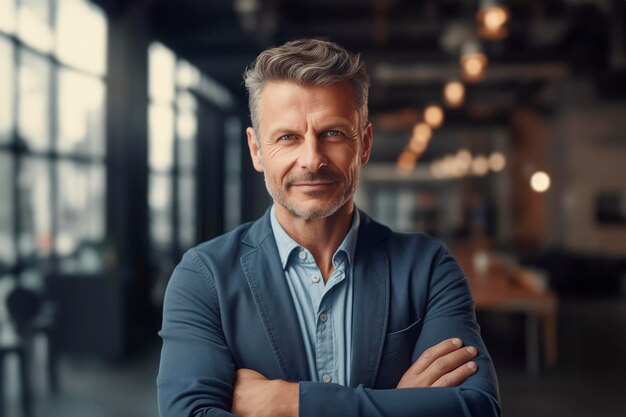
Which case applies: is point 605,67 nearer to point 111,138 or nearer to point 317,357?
point 111,138

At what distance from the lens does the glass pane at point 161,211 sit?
961 cm

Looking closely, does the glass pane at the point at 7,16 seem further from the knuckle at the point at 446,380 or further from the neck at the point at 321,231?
the knuckle at the point at 446,380

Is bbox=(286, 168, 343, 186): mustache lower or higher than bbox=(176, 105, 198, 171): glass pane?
lower

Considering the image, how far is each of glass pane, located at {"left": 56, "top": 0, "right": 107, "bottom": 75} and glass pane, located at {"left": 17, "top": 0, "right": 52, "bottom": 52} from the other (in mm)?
228

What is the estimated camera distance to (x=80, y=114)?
7656 millimetres

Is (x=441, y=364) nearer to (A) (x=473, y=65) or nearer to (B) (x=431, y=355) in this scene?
(B) (x=431, y=355)

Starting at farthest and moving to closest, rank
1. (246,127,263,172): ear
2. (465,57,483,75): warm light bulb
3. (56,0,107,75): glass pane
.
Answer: (56,0,107,75): glass pane < (465,57,483,75): warm light bulb < (246,127,263,172): ear

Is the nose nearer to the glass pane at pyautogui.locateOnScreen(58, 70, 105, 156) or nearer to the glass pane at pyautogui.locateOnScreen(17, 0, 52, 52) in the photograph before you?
the glass pane at pyautogui.locateOnScreen(17, 0, 52, 52)

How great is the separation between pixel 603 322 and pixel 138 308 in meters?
6.53

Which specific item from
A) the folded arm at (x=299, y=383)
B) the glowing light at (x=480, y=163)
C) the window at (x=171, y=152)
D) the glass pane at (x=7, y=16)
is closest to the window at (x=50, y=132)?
the glass pane at (x=7, y=16)

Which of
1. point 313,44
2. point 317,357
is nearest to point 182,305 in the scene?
point 317,357

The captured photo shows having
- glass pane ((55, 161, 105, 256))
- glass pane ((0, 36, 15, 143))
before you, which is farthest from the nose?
glass pane ((55, 161, 105, 256))

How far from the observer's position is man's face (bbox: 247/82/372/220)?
168 cm

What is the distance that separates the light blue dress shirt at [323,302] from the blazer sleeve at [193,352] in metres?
0.20
